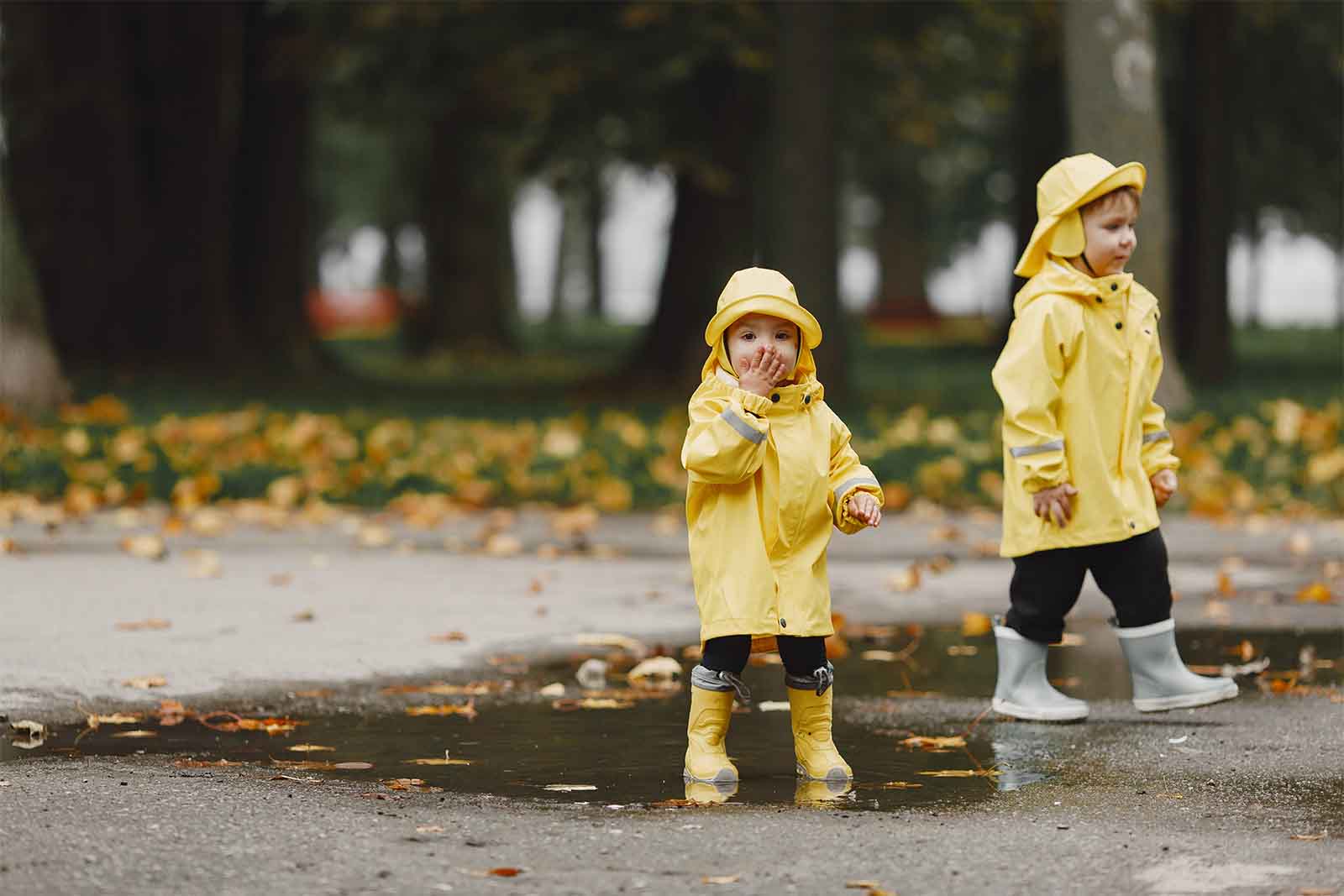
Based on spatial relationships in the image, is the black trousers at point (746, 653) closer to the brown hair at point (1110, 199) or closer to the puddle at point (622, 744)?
the puddle at point (622, 744)

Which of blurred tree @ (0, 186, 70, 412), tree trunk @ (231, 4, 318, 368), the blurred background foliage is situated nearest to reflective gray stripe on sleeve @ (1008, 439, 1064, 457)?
the blurred background foliage

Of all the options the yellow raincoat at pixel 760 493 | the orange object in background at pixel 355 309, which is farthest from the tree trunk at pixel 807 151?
the orange object in background at pixel 355 309

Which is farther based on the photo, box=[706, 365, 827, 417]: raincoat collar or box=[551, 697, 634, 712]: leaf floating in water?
box=[551, 697, 634, 712]: leaf floating in water

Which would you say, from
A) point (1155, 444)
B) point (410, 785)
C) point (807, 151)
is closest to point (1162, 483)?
point (1155, 444)

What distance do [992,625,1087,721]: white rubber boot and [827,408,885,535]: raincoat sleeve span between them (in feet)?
3.48

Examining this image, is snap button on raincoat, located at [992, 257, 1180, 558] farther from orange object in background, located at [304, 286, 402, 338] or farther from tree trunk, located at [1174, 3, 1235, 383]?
orange object in background, located at [304, 286, 402, 338]

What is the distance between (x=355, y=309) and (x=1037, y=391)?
6420 centimetres

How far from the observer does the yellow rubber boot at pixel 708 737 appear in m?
5.19

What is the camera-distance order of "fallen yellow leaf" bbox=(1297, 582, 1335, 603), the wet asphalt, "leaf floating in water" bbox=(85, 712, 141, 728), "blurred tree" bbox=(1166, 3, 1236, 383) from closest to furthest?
the wet asphalt, "leaf floating in water" bbox=(85, 712, 141, 728), "fallen yellow leaf" bbox=(1297, 582, 1335, 603), "blurred tree" bbox=(1166, 3, 1236, 383)

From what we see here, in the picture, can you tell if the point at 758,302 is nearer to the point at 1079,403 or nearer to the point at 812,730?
the point at 812,730

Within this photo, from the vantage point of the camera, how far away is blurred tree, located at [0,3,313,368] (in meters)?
21.8

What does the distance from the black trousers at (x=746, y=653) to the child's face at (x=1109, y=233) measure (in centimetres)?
165

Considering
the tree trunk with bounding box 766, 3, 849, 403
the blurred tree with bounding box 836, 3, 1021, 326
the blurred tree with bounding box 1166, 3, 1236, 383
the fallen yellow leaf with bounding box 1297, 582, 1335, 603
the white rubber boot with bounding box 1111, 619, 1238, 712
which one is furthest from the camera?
the blurred tree with bounding box 1166, 3, 1236, 383

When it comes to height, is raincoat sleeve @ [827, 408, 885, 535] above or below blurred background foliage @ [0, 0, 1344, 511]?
below
